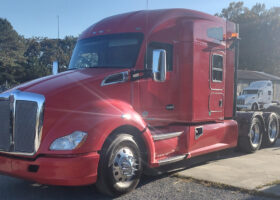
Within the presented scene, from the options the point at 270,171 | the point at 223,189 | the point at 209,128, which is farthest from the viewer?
the point at 209,128

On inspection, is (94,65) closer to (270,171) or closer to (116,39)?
(116,39)

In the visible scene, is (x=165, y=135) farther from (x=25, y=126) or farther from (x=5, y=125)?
(x=5, y=125)

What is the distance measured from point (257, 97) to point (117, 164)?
2417 cm

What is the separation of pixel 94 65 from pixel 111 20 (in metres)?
1.10

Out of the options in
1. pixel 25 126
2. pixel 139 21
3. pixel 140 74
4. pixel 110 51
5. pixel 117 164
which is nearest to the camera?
pixel 25 126

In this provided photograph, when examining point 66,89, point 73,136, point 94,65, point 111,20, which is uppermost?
point 111,20

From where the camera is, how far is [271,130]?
33.1 ft

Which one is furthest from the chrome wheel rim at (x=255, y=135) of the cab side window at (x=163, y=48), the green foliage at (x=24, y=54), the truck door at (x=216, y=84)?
the green foliage at (x=24, y=54)

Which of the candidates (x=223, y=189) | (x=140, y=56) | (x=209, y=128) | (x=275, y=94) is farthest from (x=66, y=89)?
(x=275, y=94)

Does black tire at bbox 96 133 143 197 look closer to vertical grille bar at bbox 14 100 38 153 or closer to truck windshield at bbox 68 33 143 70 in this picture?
vertical grille bar at bbox 14 100 38 153

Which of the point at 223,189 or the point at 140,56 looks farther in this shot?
the point at 140,56

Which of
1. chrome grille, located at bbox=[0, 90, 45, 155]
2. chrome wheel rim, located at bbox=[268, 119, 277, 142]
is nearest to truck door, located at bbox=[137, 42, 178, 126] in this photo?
chrome grille, located at bbox=[0, 90, 45, 155]

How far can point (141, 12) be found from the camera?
20.9ft

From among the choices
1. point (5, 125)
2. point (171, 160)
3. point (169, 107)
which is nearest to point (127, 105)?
point (169, 107)
